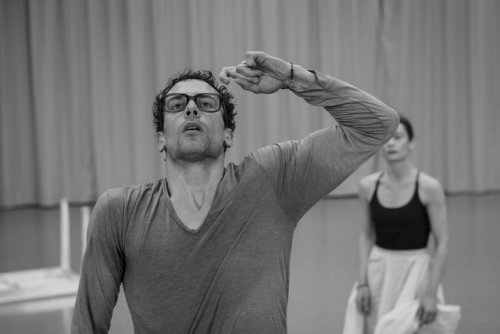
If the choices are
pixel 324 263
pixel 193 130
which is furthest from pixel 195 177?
pixel 324 263

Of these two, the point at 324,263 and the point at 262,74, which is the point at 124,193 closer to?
the point at 262,74

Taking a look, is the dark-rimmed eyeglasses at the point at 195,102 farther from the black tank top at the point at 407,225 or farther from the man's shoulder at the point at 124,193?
the black tank top at the point at 407,225

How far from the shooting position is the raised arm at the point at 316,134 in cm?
180

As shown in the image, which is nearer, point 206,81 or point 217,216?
point 217,216

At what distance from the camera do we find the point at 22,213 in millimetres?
8859

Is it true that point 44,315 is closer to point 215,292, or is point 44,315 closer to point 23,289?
point 23,289

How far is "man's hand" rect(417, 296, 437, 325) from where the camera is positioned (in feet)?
10.5

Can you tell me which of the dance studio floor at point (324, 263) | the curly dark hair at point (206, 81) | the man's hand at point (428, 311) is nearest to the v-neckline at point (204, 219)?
the curly dark hair at point (206, 81)

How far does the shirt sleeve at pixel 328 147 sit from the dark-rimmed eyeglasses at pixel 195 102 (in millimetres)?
174

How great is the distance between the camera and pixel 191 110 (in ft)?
6.19

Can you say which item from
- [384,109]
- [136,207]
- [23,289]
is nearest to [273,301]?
[136,207]

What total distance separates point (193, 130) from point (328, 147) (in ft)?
1.14

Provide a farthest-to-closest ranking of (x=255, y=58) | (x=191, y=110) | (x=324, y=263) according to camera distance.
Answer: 1. (x=324, y=263)
2. (x=191, y=110)
3. (x=255, y=58)

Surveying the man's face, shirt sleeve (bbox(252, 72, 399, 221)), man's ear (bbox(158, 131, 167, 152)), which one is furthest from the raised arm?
man's ear (bbox(158, 131, 167, 152))
